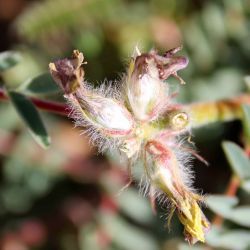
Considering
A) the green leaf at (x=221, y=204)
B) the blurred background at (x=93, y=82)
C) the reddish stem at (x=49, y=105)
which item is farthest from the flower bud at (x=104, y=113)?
A: the blurred background at (x=93, y=82)

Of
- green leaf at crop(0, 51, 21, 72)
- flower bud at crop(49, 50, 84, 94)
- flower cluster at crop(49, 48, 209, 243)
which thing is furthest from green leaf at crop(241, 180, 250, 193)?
green leaf at crop(0, 51, 21, 72)

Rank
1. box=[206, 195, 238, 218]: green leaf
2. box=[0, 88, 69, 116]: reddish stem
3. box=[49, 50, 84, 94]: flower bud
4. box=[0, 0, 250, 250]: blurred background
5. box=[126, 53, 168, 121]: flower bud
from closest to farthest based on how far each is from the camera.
A: 1. box=[49, 50, 84, 94]: flower bud
2. box=[126, 53, 168, 121]: flower bud
3. box=[0, 88, 69, 116]: reddish stem
4. box=[206, 195, 238, 218]: green leaf
5. box=[0, 0, 250, 250]: blurred background

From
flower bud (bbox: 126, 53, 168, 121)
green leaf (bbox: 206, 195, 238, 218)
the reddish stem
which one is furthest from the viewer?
green leaf (bbox: 206, 195, 238, 218)

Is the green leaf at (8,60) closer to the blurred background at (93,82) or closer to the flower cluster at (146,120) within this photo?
the flower cluster at (146,120)

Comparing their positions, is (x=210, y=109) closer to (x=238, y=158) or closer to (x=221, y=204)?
(x=238, y=158)

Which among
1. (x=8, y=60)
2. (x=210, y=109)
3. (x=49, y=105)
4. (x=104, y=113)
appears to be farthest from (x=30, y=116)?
(x=210, y=109)

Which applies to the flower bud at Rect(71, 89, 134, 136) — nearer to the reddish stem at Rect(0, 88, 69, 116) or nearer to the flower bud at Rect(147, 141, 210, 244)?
the flower bud at Rect(147, 141, 210, 244)
